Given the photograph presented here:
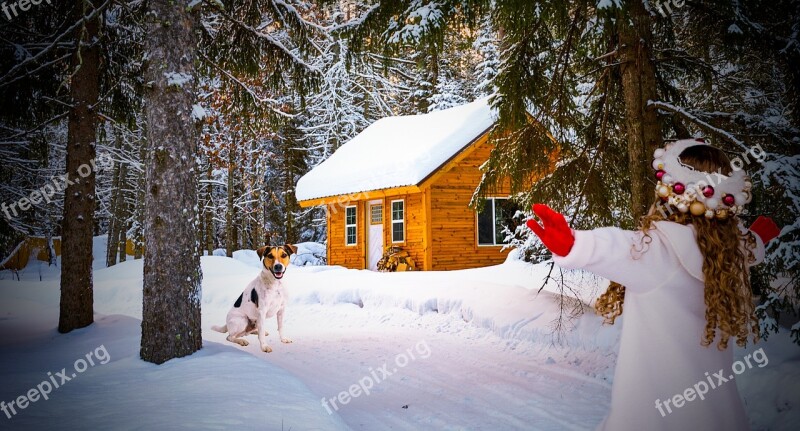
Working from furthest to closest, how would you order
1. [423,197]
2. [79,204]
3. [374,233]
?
[374,233]
[423,197]
[79,204]

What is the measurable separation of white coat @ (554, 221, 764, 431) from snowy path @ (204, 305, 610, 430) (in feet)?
8.11

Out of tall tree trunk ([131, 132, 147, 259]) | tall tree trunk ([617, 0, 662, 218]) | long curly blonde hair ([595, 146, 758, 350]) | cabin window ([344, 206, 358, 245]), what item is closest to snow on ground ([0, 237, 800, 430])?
tall tree trunk ([617, 0, 662, 218])

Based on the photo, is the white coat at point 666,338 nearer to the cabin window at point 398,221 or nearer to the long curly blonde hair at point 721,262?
the long curly blonde hair at point 721,262

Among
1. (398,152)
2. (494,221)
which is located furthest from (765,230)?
(398,152)

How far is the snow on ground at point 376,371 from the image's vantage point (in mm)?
3527

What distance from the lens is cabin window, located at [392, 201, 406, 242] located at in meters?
17.6

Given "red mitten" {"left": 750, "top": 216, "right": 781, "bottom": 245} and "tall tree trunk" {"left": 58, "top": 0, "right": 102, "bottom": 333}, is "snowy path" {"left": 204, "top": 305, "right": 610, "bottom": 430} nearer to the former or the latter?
"tall tree trunk" {"left": 58, "top": 0, "right": 102, "bottom": 333}

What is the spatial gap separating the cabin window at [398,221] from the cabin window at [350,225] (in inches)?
99.5

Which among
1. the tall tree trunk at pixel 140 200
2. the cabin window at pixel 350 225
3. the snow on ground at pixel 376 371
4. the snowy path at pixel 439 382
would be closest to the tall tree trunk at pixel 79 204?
the snow on ground at pixel 376 371

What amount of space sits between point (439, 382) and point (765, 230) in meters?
4.14

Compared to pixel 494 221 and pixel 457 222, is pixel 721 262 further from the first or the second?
pixel 494 221

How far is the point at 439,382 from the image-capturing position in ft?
18.7

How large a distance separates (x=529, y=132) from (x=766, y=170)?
10.7 feet

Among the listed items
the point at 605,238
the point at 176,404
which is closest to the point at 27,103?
the point at 176,404
